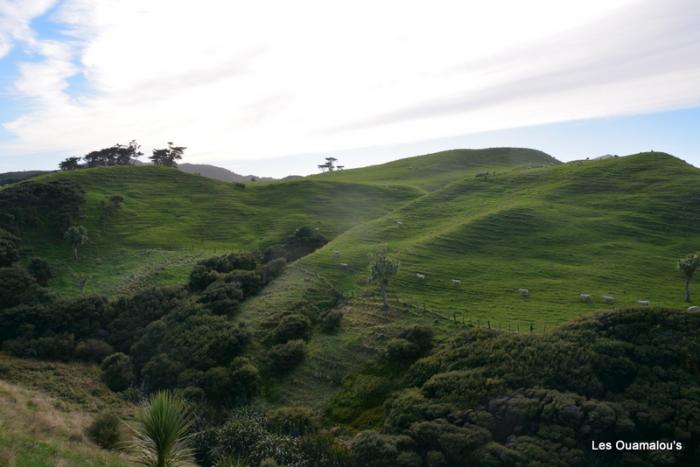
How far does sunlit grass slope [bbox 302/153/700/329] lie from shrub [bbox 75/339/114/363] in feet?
78.9

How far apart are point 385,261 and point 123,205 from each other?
67.7m

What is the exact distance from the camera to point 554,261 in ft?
199

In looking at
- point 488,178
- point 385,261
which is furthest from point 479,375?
point 488,178

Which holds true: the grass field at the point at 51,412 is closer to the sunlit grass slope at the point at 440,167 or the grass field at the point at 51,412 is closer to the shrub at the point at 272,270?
the shrub at the point at 272,270

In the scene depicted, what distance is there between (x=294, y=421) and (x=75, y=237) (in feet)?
180

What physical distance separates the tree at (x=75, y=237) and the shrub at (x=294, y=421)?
172ft

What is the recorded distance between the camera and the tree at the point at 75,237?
71.7 m

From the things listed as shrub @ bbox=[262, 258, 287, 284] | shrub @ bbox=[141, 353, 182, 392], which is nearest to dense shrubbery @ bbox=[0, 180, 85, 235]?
shrub @ bbox=[262, 258, 287, 284]

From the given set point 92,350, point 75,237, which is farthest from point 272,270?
point 75,237

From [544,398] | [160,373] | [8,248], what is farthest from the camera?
[8,248]

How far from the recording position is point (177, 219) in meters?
92.5

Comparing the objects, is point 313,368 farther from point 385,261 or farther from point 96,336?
point 96,336

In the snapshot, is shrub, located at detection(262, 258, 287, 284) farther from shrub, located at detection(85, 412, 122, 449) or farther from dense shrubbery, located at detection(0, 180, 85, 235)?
dense shrubbery, located at detection(0, 180, 85, 235)

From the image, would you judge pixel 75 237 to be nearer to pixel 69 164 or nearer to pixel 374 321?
pixel 374 321
